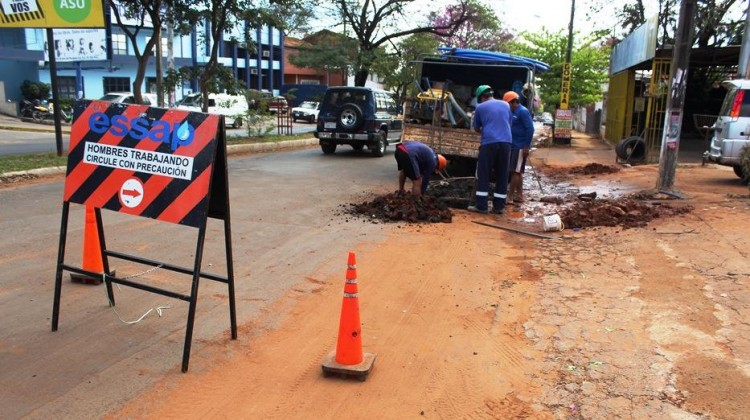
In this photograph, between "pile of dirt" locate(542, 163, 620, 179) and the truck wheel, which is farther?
"pile of dirt" locate(542, 163, 620, 179)

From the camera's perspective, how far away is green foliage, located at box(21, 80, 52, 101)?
101 feet

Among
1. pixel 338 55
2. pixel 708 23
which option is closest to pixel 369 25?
pixel 338 55

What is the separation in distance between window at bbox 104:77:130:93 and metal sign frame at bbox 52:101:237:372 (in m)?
35.2

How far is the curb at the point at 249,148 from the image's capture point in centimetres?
1095

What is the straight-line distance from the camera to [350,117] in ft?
56.9

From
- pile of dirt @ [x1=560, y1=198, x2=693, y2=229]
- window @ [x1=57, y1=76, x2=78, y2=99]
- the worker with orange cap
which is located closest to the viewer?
pile of dirt @ [x1=560, y1=198, x2=693, y2=229]

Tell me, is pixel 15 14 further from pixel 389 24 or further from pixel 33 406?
pixel 389 24

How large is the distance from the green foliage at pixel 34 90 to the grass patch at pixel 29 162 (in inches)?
800

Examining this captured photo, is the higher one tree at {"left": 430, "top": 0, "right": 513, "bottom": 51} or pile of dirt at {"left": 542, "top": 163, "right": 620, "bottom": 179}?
tree at {"left": 430, "top": 0, "right": 513, "bottom": 51}

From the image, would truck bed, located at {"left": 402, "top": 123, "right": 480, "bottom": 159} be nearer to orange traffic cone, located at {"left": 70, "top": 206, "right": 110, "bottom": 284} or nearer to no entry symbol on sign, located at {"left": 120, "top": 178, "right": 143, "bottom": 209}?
orange traffic cone, located at {"left": 70, "top": 206, "right": 110, "bottom": 284}

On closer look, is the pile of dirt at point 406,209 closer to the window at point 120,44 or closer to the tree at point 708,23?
the tree at point 708,23

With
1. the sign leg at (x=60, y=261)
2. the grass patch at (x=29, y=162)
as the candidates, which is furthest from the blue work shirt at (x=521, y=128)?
the grass patch at (x=29, y=162)

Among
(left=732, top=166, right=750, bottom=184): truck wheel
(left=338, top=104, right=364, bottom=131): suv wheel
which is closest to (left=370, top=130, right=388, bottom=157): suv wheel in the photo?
(left=338, top=104, right=364, bottom=131): suv wheel

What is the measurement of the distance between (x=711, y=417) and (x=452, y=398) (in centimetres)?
141
